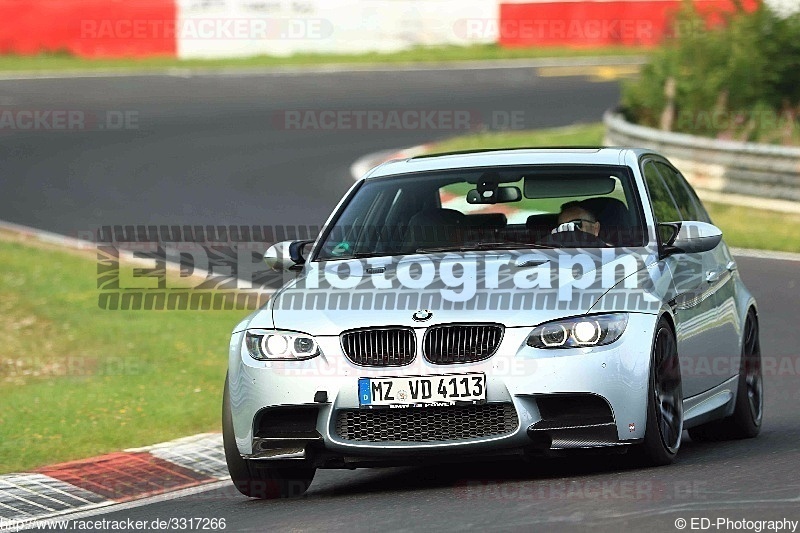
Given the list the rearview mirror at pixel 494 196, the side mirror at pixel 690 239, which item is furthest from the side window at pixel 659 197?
the rearview mirror at pixel 494 196

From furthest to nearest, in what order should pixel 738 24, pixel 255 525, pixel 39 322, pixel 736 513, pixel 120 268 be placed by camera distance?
pixel 738 24, pixel 120 268, pixel 39 322, pixel 255 525, pixel 736 513

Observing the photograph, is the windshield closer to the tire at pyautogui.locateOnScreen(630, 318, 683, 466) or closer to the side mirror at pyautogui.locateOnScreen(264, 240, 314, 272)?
the side mirror at pyautogui.locateOnScreen(264, 240, 314, 272)

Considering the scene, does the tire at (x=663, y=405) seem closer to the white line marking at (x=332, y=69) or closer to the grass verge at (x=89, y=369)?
the grass verge at (x=89, y=369)

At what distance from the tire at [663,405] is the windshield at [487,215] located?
2.55 ft

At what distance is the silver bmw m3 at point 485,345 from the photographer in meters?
6.96

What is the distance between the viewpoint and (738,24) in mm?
22844

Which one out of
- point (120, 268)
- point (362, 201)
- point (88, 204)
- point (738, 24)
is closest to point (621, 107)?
point (738, 24)

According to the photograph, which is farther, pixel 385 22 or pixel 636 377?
pixel 385 22

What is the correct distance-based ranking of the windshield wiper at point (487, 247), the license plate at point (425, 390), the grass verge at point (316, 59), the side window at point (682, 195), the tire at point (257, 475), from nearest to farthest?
the license plate at point (425, 390)
the tire at point (257, 475)
the windshield wiper at point (487, 247)
the side window at point (682, 195)
the grass verge at point (316, 59)

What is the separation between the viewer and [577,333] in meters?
7.01

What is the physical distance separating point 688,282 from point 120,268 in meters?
9.21

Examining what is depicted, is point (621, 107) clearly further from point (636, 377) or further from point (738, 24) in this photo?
point (636, 377)

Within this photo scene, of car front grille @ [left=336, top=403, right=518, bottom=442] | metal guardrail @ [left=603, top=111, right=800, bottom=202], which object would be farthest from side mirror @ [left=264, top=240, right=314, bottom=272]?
metal guardrail @ [left=603, top=111, right=800, bottom=202]

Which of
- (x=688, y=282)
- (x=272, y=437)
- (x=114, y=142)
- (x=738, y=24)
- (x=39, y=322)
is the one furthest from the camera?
(x=114, y=142)
